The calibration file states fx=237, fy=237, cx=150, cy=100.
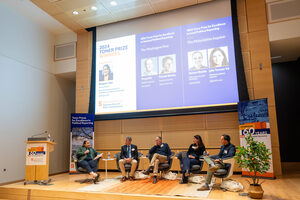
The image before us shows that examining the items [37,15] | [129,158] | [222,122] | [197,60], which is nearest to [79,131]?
[129,158]

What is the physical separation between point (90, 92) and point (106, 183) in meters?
2.81

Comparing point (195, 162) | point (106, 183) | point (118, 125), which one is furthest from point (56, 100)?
point (195, 162)

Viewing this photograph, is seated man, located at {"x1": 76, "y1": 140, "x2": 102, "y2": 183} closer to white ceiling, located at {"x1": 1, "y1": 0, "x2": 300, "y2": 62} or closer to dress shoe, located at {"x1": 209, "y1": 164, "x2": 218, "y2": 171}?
dress shoe, located at {"x1": 209, "y1": 164, "x2": 218, "y2": 171}

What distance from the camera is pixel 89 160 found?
514 centimetres

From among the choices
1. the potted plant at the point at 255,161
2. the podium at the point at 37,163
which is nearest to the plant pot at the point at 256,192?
the potted plant at the point at 255,161

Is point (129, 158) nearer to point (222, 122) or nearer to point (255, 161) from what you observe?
point (222, 122)

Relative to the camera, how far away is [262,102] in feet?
15.7

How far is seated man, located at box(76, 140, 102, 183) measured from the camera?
15.6 feet

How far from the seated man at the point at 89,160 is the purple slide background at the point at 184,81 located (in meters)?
1.68

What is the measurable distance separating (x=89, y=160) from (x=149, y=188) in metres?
1.67

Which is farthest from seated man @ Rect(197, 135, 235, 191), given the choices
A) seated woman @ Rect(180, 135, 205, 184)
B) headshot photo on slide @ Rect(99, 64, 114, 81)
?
headshot photo on slide @ Rect(99, 64, 114, 81)

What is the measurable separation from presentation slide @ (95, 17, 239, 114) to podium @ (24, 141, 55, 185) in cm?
192

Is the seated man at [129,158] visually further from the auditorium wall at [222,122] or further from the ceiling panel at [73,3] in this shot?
the ceiling panel at [73,3]

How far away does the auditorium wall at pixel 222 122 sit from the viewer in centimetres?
534
